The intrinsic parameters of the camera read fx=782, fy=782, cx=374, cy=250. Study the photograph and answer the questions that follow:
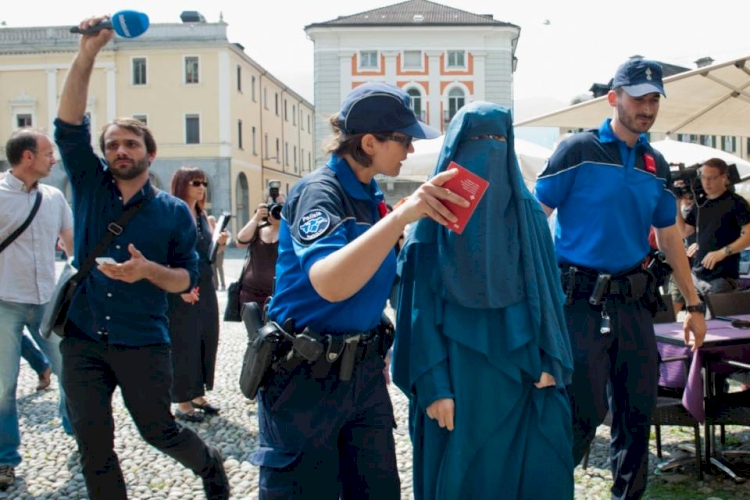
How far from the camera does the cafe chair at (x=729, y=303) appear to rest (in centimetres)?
579

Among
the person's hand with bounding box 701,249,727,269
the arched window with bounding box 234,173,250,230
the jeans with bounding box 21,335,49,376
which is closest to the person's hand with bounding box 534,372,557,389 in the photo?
the person's hand with bounding box 701,249,727,269

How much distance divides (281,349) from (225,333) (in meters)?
9.20

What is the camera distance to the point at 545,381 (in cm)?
279

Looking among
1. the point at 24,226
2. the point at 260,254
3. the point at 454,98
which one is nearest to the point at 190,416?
the point at 260,254

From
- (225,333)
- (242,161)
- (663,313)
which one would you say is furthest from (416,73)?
(663,313)

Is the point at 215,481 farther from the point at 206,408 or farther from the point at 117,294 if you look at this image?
the point at 206,408

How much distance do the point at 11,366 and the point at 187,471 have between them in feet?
4.25

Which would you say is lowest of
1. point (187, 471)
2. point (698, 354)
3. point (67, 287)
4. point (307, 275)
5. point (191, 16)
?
point (187, 471)

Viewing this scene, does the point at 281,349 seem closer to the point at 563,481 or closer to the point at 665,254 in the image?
the point at 563,481

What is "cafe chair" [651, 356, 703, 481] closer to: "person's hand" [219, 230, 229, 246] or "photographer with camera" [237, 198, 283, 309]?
"photographer with camera" [237, 198, 283, 309]

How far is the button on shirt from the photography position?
201 inches

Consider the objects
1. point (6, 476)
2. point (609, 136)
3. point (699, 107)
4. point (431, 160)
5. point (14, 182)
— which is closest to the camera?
point (609, 136)

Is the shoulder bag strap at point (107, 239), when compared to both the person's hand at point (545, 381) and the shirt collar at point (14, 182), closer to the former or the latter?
the shirt collar at point (14, 182)

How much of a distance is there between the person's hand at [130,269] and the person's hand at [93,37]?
2.80 ft
